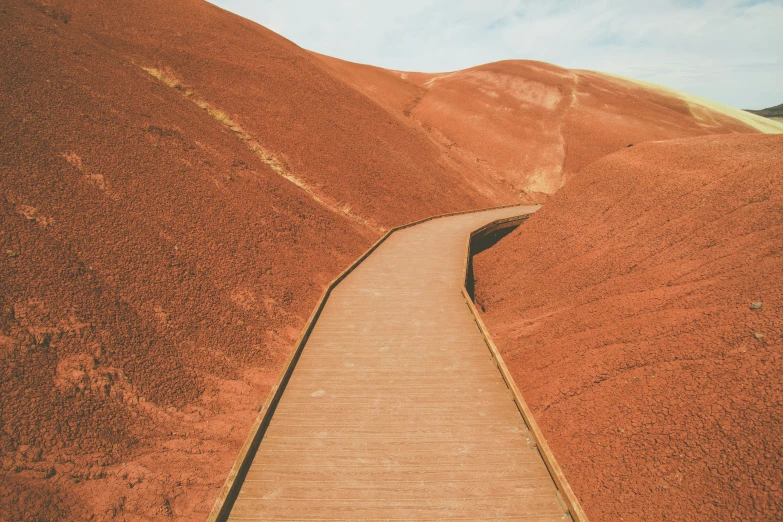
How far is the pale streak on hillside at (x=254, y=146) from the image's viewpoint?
19.1 m

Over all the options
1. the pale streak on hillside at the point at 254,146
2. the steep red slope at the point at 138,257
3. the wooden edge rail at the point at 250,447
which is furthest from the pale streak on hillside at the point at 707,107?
the wooden edge rail at the point at 250,447

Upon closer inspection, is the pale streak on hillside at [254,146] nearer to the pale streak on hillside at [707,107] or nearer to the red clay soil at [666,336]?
the red clay soil at [666,336]

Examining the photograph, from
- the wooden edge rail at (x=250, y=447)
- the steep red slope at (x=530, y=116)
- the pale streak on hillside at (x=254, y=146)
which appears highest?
the steep red slope at (x=530, y=116)

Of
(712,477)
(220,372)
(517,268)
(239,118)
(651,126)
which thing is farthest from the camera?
(651,126)

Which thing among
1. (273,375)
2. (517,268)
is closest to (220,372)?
(273,375)

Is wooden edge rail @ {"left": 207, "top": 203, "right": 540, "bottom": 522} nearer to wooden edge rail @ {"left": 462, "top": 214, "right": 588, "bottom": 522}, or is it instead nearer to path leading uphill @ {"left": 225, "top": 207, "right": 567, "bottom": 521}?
path leading uphill @ {"left": 225, "top": 207, "right": 567, "bottom": 521}

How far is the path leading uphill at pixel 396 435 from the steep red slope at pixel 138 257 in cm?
193

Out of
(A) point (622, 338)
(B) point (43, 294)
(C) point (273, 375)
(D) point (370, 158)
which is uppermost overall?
(D) point (370, 158)

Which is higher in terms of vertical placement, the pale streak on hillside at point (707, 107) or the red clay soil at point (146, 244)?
the pale streak on hillside at point (707, 107)

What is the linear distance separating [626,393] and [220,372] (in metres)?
8.45

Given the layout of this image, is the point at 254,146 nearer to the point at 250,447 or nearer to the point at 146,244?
the point at 146,244

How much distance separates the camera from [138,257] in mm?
9430

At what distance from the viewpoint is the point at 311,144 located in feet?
71.7

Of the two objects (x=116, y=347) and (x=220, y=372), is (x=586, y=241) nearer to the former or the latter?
(x=220, y=372)
